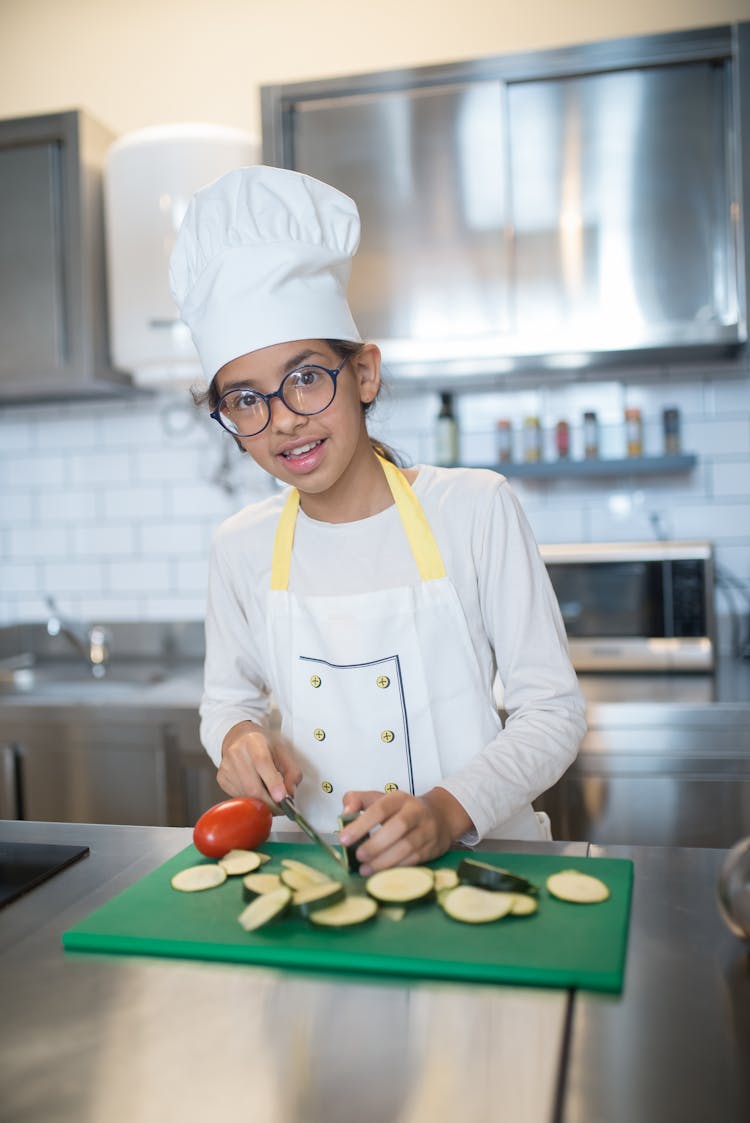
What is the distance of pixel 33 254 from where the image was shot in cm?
305

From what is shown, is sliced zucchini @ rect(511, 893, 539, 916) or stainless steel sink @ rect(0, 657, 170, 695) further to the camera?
stainless steel sink @ rect(0, 657, 170, 695)

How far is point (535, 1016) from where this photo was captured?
82cm

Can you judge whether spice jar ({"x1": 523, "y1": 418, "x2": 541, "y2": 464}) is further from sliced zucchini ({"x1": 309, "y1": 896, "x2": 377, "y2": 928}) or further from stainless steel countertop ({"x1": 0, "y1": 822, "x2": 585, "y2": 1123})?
stainless steel countertop ({"x1": 0, "y1": 822, "x2": 585, "y2": 1123})

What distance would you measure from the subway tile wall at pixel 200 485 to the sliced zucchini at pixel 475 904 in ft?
6.96

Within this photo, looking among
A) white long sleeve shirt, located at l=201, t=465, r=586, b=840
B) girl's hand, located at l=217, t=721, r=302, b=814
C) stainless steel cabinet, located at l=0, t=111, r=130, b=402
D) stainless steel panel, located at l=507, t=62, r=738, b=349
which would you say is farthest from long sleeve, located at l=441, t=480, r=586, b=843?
stainless steel cabinet, located at l=0, t=111, r=130, b=402

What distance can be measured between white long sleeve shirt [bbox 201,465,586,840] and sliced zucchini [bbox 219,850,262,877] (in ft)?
0.84

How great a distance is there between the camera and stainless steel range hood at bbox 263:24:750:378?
2.63 m

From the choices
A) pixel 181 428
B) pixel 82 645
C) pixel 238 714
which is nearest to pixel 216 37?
pixel 181 428

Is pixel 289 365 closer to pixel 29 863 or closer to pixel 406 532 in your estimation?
pixel 406 532

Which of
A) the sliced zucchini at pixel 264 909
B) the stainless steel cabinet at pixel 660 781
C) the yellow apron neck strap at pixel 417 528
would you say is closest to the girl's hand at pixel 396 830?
the sliced zucchini at pixel 264 909

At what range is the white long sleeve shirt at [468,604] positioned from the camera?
135 cm

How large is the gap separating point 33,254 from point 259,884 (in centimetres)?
251

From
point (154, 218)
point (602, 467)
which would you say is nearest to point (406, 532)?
point (602, 467)

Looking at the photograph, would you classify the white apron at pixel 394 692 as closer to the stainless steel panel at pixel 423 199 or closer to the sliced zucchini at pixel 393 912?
the sliced zucchini at pixel 393 912
